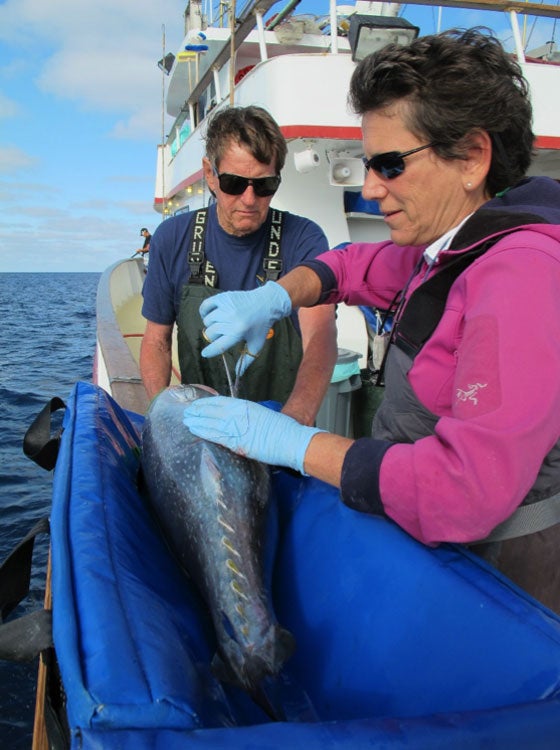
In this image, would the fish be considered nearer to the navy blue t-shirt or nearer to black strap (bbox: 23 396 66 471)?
black strap (bbox: 23 396 66 471)

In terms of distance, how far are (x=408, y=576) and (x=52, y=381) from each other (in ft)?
35.2

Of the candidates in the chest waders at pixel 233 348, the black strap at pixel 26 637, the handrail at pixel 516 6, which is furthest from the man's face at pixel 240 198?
the handrail at pixel 516 6

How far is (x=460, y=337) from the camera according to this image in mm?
1249

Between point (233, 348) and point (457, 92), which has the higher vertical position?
point (457, 92)

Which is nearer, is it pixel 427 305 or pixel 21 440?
pixel 427 305

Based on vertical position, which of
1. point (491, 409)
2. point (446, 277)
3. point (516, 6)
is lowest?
point (491, 409)

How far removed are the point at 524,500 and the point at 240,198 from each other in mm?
1936

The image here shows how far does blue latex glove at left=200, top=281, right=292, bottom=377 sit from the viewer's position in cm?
192

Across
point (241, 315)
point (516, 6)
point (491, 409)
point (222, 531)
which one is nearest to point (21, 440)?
point (241, 315)

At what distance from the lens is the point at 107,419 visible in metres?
2.03

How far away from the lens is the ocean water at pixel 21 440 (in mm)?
3092

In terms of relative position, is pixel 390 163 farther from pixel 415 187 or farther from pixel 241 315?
pixel 241 315

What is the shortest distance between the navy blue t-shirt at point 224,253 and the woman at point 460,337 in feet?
4.05

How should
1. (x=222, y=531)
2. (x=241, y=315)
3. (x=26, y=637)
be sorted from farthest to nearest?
(x=241, y=315)
(x=222, y=531)
(x=26, y=637)
